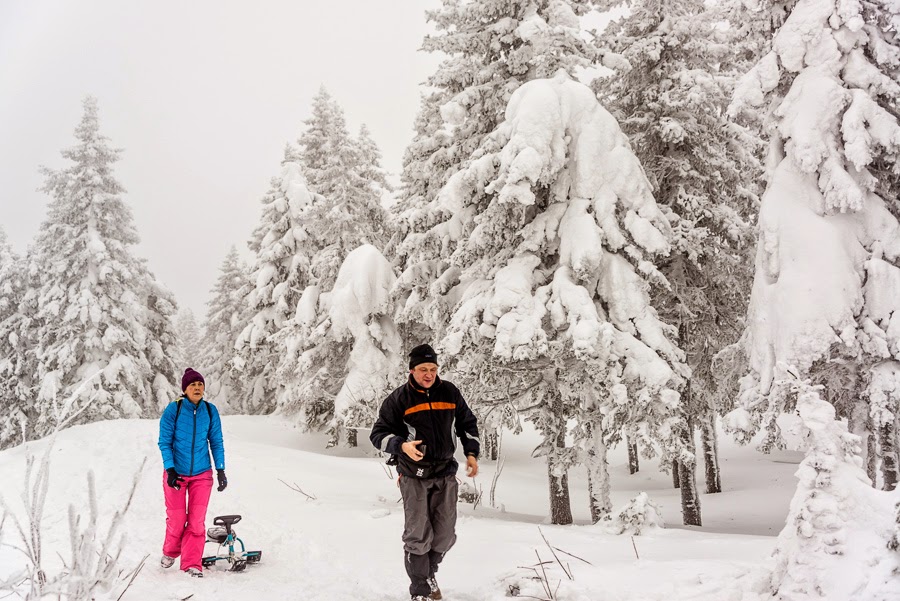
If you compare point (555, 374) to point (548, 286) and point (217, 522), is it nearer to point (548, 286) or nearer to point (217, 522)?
point (548, 286)

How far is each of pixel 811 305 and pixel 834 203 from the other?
5.70 feet

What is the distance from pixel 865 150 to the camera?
9242 mm

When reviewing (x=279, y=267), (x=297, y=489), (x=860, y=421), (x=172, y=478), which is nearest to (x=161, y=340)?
(x=279, y=267)

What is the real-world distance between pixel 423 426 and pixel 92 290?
73.0ft

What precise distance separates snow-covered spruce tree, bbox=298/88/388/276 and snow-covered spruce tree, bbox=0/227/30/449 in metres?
14.3

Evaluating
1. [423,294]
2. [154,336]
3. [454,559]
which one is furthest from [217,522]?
[154,336]

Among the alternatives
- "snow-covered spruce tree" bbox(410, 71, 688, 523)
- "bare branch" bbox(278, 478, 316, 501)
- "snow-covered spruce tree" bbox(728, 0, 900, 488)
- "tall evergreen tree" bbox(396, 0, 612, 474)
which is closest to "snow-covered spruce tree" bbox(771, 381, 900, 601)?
"snow-covered spruce tree" bbox(410, 71, 688, 523)

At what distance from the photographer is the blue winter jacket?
6.76 m

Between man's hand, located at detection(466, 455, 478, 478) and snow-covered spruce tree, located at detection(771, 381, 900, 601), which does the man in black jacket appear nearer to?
man's hand, located at detection(466, 455, 478, 478)

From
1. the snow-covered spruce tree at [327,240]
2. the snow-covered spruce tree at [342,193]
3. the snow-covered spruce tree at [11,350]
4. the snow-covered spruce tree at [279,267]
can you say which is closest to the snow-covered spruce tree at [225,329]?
the snow-covered spruce tree at [279,267]

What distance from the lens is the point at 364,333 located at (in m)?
18.5

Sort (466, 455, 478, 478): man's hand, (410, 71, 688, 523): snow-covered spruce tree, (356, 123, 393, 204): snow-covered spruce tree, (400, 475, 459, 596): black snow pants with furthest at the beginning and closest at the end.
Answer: (356, 123, 393, 204): snow-covered spruce tree
(410, 71, 688, 523): snow-covered spruce tree
(466, 455, 478, 478): man's hand
(400, 475, 459, 596): black snow pants

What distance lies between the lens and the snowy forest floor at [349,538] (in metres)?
5.23

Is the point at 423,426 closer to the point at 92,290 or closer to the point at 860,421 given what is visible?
the point at 860,421
